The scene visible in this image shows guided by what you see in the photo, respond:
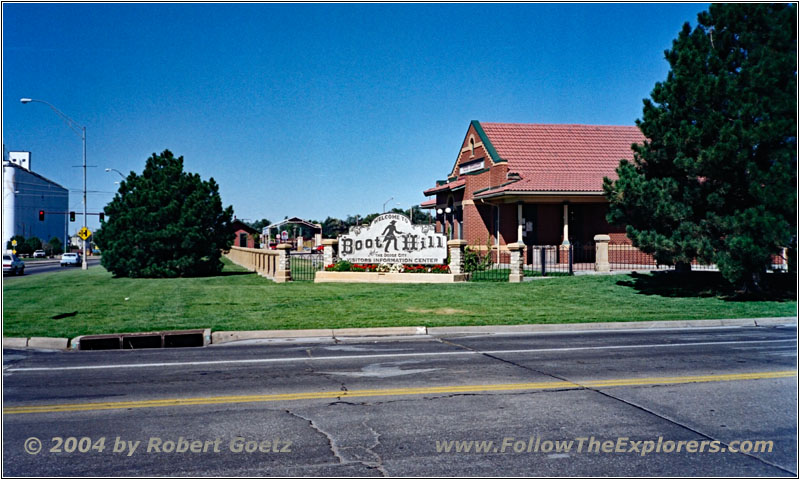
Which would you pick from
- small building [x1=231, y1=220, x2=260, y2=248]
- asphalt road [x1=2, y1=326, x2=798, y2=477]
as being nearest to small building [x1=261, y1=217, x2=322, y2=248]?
small building [x1=231, y1=220, x2=260, y2=248]

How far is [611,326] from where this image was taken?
581 inches

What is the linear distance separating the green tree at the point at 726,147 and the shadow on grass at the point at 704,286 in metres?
0.63

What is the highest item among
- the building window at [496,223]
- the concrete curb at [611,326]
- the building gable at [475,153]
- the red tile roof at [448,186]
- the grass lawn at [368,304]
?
the building gable at [475,153]

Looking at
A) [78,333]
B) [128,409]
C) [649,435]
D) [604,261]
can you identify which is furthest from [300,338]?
[604,261]

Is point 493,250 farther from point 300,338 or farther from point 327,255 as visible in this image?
point 300,338

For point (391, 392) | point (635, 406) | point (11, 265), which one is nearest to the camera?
point (635, 406)

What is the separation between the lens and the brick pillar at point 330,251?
90.4 feet

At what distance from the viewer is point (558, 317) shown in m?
15.6

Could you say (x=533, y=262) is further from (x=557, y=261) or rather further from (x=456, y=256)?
(x=456, y=256)

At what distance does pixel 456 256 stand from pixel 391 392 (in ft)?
57.4

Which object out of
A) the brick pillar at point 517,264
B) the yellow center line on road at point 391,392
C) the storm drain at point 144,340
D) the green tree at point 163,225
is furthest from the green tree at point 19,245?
the yellow center line on road at point 391,392

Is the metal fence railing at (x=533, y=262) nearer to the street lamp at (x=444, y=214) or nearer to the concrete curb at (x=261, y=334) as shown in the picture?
the street lamp at (x=444, y=214)

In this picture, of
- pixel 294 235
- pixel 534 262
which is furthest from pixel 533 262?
pixel 294 235

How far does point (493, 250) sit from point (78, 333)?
846 inches
